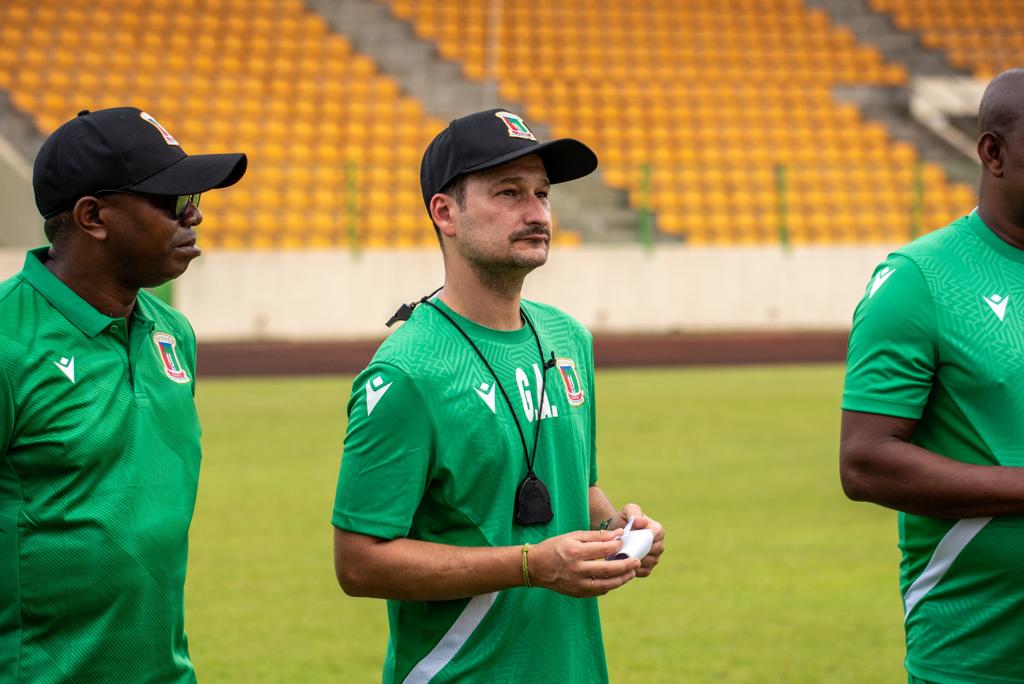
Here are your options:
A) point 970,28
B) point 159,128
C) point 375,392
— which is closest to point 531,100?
point 970,28

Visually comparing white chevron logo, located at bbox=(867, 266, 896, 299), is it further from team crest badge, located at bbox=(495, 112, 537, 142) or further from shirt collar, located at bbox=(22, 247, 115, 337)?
shirt collar, located at bbox=(22, 247, 115, 337)

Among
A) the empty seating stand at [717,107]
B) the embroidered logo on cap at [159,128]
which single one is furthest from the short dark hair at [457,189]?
the empty seating stand at [717,107]

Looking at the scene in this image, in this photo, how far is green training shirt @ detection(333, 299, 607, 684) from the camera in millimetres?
2600

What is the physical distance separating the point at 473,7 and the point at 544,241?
22.2 m

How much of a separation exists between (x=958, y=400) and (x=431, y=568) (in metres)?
1.12

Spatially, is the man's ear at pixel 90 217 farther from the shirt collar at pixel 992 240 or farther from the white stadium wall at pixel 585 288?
the white stadium wall at pixel 585 288

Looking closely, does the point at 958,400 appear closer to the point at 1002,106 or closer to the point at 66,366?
the point at 1002,106

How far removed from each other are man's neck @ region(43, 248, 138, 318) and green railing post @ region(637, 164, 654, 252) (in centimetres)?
1571

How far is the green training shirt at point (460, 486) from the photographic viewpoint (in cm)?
260

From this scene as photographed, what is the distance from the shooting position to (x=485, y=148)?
273 cm

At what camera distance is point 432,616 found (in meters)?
2.69

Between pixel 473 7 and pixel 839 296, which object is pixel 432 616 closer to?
pixel 839 296

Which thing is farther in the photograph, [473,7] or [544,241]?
[473,7]

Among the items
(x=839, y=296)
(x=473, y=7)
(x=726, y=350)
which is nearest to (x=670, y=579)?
(x=726, y=350)
